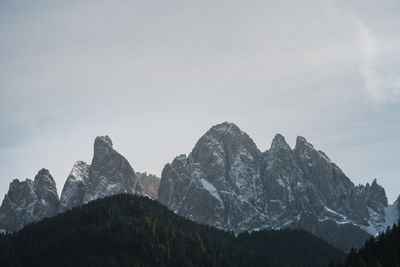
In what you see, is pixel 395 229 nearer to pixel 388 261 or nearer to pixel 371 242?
pixel 371 242

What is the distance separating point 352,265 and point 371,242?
2721 centimetres

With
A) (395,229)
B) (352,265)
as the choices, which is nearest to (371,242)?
(395,229)

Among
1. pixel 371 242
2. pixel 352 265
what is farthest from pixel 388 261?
pixel 371 242

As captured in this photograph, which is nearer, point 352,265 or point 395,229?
point 352,265

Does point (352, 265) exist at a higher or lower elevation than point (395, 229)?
lower

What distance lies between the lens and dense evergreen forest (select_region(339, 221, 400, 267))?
154 m

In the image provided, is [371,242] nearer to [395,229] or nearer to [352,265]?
[395,229]

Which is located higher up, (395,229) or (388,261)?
(395,229)

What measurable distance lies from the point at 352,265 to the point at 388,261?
1154 cm

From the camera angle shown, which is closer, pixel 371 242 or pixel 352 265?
pixel 352 265

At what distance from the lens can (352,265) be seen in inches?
6427

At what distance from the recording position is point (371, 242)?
614 ft

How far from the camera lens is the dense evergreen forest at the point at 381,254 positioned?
506ft

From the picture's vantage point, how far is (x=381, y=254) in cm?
16338
